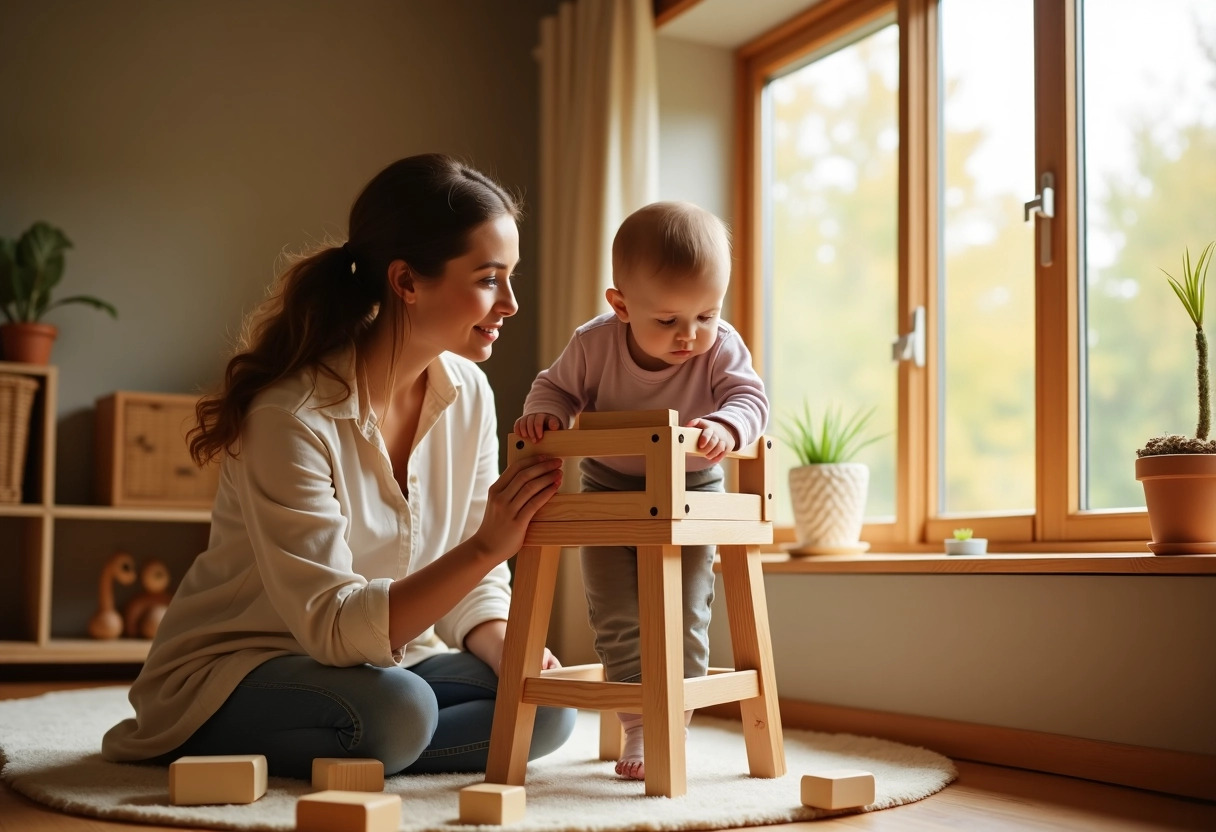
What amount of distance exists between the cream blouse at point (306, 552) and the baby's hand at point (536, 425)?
10.7 inches

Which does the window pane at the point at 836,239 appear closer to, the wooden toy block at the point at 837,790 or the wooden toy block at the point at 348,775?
the wooden toy block at the point at 837,790

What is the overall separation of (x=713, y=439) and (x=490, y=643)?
1.89 ft

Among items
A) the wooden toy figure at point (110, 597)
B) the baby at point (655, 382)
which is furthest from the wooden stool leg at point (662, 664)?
the wooden toy figure at point (110, 597)

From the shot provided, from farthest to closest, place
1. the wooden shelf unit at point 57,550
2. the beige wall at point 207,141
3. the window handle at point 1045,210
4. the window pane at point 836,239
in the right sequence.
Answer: the beige wall at point 207,141 < the wooden shelf unit at point 57,550 < the window pane at point 836,239 < the window handle at point 1045,210

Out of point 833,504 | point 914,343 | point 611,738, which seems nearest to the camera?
point 611,738

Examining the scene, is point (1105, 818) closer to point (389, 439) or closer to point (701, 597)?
point (701, 597)

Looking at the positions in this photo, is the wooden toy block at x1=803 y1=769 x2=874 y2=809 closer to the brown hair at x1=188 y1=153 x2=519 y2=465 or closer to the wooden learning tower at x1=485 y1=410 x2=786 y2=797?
the wooden learning tower at x1=485 y1=410 x2=786 y2=797

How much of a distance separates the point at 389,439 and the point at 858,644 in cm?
106

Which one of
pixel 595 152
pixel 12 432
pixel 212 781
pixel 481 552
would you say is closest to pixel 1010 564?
pixel 481 552

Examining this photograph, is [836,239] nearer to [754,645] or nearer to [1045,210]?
[1045,210]

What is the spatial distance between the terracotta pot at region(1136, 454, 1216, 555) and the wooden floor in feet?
1.21

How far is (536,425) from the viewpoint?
1.60 m

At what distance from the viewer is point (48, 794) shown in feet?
5.03

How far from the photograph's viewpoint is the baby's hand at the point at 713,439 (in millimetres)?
1536
